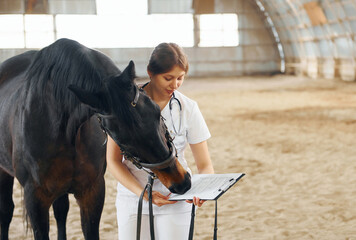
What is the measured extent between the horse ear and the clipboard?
497 mm

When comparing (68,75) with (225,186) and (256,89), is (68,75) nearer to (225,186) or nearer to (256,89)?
(225,186)

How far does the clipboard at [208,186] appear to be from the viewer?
186 centimetres

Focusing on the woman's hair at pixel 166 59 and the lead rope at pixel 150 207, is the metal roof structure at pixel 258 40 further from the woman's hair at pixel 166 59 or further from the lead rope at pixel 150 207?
the lead rope at pixel 150 207

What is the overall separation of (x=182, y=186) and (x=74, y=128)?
72 centimetres

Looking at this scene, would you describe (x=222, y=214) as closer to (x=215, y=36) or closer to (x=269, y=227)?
(x=269, y=227)

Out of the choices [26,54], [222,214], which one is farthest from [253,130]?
[26,54]

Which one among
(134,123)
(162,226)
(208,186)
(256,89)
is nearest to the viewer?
(134,123)

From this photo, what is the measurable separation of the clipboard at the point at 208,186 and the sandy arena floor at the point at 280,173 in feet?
6.33

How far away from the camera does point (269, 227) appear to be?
409cm

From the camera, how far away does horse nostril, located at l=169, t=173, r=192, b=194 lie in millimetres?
1906

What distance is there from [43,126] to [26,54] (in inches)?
46.7

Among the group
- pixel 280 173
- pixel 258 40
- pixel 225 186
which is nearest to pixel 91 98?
pixel 225 186

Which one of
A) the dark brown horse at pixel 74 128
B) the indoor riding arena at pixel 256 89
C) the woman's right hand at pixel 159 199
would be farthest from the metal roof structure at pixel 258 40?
the woman's right hand at pixel 159 199

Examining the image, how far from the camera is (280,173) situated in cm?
597
